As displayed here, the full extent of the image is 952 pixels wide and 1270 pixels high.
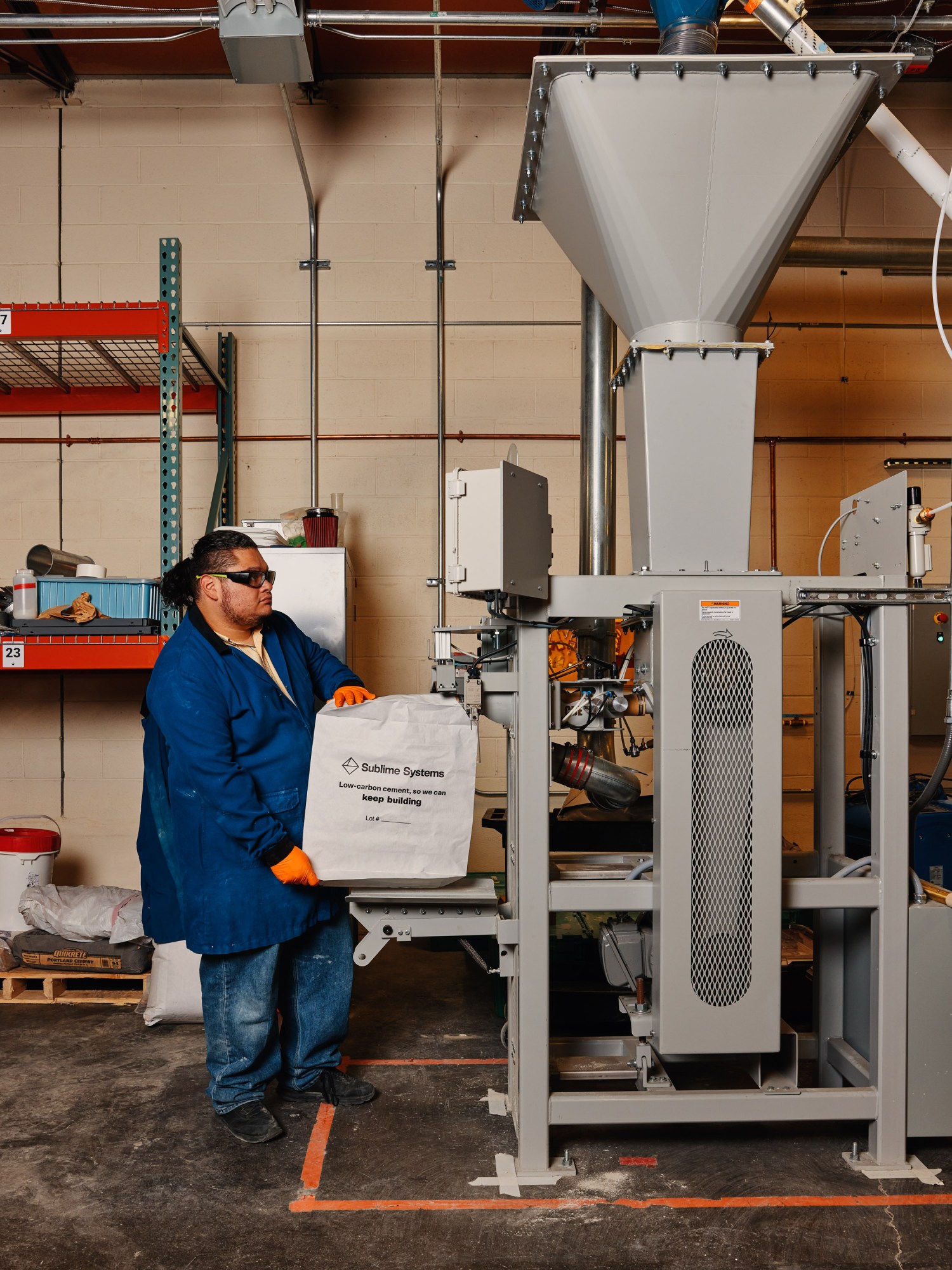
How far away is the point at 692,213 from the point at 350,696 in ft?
4.88

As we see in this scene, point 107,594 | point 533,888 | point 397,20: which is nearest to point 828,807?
point 533,888

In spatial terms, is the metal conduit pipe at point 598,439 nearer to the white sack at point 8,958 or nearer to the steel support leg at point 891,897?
the steel support leg at point 891,897

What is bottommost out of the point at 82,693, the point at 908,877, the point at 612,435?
the point at 908,877

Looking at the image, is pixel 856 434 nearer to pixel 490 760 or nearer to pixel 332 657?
pixel 490 760

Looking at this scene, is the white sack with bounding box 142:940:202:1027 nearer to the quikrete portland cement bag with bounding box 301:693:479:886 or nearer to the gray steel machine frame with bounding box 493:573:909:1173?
the quikrete portland cement bag with bounding box 301:693:479:886

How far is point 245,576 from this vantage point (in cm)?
243

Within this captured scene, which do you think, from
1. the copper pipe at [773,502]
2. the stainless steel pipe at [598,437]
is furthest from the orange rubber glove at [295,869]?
the copper pipe at [773,502]

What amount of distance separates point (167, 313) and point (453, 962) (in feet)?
9.28

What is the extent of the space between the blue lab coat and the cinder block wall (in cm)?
187

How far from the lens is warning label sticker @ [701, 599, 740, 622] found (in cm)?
212

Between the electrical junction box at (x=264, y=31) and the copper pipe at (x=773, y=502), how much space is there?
2632 mm

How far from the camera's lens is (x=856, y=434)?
14.5 feet

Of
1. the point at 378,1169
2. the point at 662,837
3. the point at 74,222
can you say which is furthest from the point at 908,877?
the point at 74,222

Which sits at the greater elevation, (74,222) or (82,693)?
(74,222)
